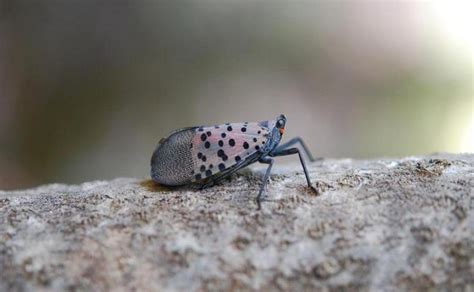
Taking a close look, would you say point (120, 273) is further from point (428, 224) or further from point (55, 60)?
point (55, 60)

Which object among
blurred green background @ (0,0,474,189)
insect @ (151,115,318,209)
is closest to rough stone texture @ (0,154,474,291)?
insect @ (151,115,318,209)

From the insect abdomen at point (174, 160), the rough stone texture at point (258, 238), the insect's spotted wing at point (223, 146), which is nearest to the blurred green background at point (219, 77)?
the insect abdomen at point (174, 160)

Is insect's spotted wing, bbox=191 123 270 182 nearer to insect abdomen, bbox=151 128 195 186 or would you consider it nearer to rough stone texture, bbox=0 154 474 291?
insect abdomen, bbox=151 128 195 186

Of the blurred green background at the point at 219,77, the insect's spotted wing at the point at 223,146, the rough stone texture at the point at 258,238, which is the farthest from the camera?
the blurred green background at the point at 219,77

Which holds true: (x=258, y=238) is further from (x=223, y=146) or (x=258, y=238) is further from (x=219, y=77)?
(x=219, y=77)

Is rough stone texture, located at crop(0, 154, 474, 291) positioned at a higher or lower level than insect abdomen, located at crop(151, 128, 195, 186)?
lower

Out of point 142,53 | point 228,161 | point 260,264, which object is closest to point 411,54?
point 142,53

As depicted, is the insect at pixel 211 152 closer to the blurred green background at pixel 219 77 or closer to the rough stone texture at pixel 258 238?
the rough stone texture at pixel 258 238
